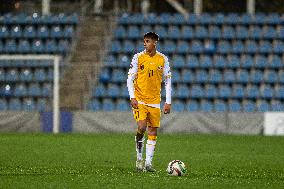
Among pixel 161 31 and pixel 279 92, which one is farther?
pixel 161 31

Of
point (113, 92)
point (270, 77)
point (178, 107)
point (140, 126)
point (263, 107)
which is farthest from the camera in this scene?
point (270, 77)

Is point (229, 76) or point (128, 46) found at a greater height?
point (128, 46)

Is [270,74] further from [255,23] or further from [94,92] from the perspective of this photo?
[94,92]

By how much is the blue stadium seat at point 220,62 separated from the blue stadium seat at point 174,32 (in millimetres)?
1878

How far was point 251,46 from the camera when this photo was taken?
3472 centimetres

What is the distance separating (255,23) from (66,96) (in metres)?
8.27

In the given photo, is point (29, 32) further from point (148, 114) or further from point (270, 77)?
point (148, 114)

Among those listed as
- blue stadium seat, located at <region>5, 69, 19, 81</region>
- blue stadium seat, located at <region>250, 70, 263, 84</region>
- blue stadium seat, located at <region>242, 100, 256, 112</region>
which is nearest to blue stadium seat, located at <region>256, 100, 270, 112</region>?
blue stadium seat, located at <region>242, 100, 256, 112</region>

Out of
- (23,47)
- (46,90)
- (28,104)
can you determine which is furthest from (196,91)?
(23,47)

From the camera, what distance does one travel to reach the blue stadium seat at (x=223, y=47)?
34562 millimetres

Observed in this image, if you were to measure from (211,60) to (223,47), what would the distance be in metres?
0.78

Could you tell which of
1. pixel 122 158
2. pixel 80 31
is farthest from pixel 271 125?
pixel 122 158

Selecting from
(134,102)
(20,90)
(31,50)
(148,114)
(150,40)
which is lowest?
(20,90)

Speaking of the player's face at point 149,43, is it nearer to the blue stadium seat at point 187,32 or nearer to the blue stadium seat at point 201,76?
the blue stadium seat at point 201,76
